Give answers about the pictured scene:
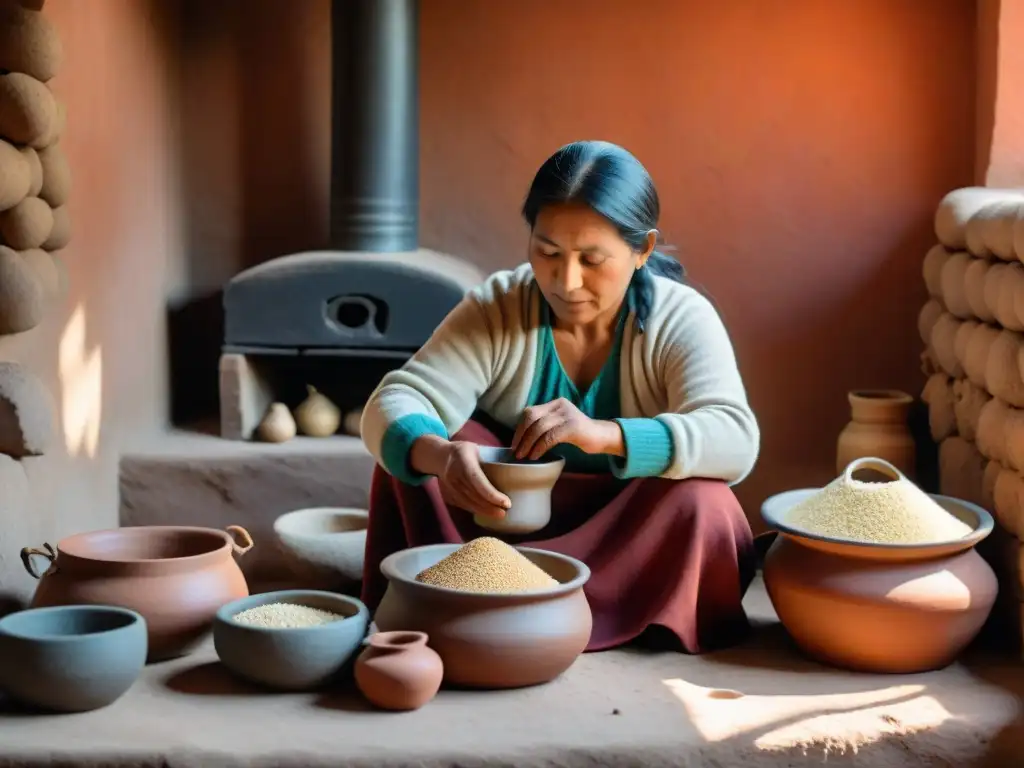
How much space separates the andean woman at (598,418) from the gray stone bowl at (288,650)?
36 centimetres

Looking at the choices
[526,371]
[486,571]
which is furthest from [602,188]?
[486,571]

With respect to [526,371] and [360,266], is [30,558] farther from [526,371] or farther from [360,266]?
[360,266]

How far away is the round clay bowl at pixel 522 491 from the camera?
8.05 feet

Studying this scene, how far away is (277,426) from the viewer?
12.1 ft

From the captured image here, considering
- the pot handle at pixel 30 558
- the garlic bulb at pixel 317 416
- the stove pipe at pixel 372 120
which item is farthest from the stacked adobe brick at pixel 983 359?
the pot handle at pixel 30 558

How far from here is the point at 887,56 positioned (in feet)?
12.8

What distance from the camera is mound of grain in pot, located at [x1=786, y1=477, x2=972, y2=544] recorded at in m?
2.47

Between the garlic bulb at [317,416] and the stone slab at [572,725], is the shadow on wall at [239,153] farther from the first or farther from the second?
the stone slab at [572,725]

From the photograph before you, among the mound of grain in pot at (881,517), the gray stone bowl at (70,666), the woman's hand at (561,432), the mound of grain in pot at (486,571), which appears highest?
the woman's hand at (561,432)

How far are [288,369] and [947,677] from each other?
7.83 feet

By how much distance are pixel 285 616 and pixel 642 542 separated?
0.72m

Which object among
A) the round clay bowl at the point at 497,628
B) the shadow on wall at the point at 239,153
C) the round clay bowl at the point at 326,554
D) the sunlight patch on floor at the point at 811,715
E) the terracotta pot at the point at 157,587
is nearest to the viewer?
the sunlight patch on floor at the point at 811,715

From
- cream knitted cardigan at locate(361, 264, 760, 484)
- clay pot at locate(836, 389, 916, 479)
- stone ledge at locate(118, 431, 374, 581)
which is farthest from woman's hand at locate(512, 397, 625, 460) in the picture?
clay pot at locate(836, 389, 916, 479)

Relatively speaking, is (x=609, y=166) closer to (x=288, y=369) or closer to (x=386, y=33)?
(x=386, y=33)
